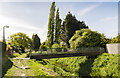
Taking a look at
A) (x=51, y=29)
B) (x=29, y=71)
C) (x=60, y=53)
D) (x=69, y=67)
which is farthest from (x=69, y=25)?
(x=29, y=71)

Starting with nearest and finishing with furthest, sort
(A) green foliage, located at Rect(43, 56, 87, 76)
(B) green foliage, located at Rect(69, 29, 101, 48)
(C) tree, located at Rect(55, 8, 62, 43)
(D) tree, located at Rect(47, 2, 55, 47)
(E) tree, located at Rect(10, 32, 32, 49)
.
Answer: (A) green foliage, located at Rect(43, 56, 87, 76) → (B) green foliage, located at Rect(69, 29, 101, 48) → (D) tree, located at Rect(47, 2, 55, 47) → (C) tree, located at Rect(55, 8, 62, 43) → (E) tree, located at Rect(10, 32, 32, 49)

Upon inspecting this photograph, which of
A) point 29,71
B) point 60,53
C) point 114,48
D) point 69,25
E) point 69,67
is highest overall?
point 69,25

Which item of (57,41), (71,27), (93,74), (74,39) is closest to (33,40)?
(57,41)

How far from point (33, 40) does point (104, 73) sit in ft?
180

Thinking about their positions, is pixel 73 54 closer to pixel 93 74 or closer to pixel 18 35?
pixel 93 74

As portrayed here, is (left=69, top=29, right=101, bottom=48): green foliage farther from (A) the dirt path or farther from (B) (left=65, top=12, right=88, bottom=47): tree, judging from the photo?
(B) (left=65, top=12, right=88, bottom=47): tree

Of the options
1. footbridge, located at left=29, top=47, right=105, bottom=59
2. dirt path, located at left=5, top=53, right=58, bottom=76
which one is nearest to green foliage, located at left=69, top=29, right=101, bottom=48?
footbridge, located at left=29, top=47, right=105, bottom=59

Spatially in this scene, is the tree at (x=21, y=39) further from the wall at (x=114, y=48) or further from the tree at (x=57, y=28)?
the wall at (x=114, y=48)

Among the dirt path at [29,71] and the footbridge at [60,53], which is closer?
the dirt path at [29,71]

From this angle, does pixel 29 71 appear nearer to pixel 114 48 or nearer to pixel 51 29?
pixel 114 48

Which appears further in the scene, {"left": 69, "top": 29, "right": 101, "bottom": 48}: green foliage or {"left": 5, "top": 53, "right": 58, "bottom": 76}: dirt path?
{"left": 69, "top": 29, "right": 101, "bottom": 48}: green foliage

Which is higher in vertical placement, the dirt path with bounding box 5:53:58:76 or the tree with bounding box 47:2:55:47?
the tree with bounding box 47:2:55:47

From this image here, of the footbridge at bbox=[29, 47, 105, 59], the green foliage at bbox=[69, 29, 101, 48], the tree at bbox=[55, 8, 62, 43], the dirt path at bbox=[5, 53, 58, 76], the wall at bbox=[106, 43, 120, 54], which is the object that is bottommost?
the dirt path at bbox=[5, 53, 58, 76]

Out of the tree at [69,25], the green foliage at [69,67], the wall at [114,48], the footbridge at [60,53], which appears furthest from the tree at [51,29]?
the wall at [114,48]
